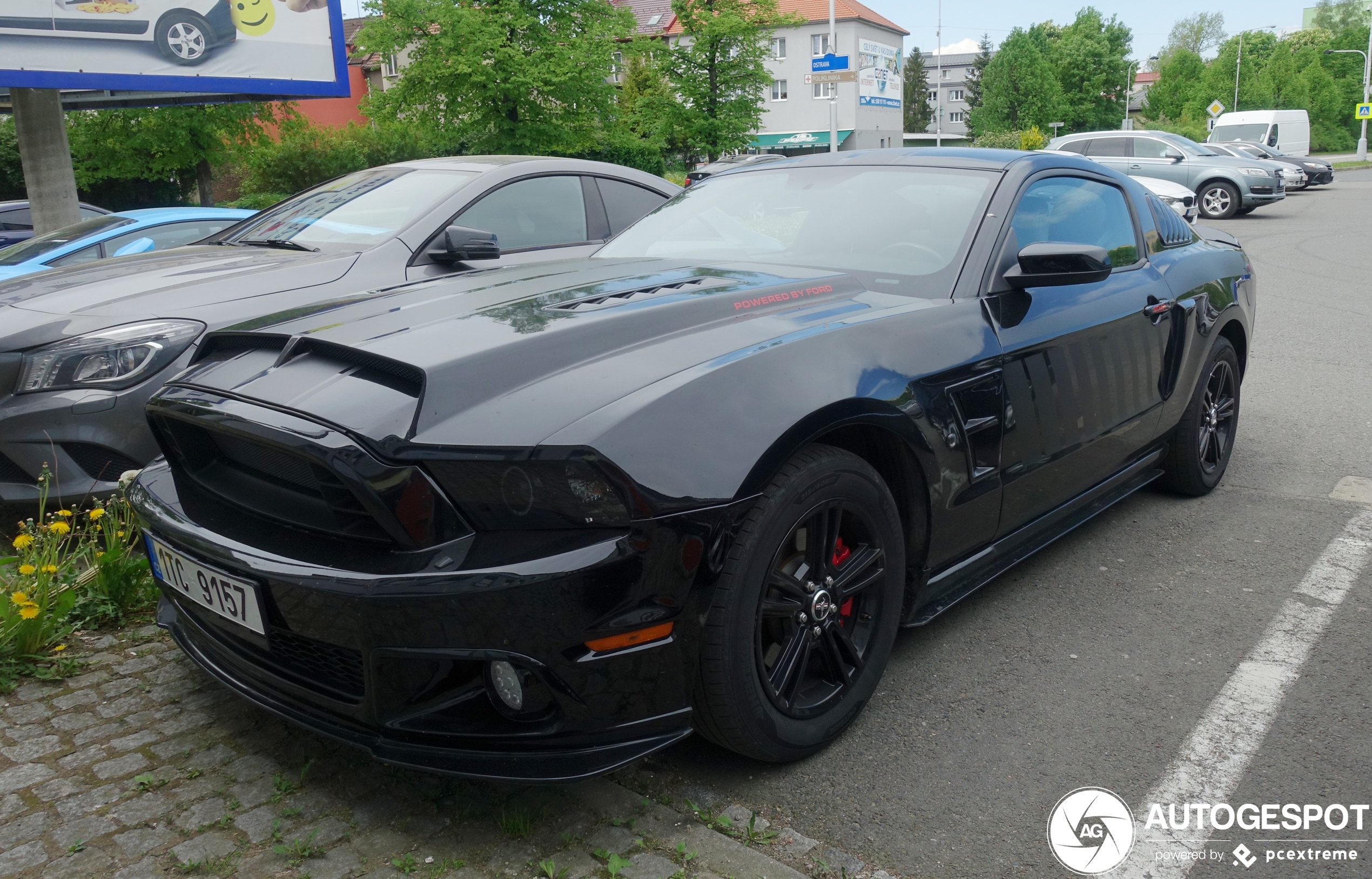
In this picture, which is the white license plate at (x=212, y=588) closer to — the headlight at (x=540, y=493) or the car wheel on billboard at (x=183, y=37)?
the headlight at (x=540, y=493)

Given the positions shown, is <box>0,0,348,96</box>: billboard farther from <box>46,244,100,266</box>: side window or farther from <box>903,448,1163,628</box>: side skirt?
<box>903,448,1163,628</box>: side skirt

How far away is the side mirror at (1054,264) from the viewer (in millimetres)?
3033

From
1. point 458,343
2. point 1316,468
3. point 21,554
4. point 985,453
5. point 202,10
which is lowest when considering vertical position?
point 1316,468

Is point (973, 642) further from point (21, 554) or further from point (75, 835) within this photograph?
point (21, 554)

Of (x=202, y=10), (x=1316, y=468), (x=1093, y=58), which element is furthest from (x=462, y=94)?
(x=1093, y=58)

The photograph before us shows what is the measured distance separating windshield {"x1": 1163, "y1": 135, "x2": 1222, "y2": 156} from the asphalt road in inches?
738

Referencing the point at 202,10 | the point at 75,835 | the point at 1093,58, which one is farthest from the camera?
the point at 1093,58

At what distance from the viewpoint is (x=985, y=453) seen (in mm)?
2914

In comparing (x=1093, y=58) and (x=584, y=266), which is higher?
(x=1093, y=58)

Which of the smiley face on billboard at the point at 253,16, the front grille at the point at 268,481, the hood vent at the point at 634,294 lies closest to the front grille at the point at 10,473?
the front grille at the point at 268,481

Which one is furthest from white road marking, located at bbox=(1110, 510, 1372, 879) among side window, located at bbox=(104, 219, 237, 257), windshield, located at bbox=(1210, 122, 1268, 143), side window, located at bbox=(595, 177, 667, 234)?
windshield, located at bbox=(1210, 122, 1268, 143)

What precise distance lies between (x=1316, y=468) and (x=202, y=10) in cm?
1181

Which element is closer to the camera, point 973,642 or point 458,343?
point 458,343

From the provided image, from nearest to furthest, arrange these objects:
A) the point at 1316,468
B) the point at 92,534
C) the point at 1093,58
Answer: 1. the point at 92,534
2. the point at 1316,468
3. the point at 1093,58
